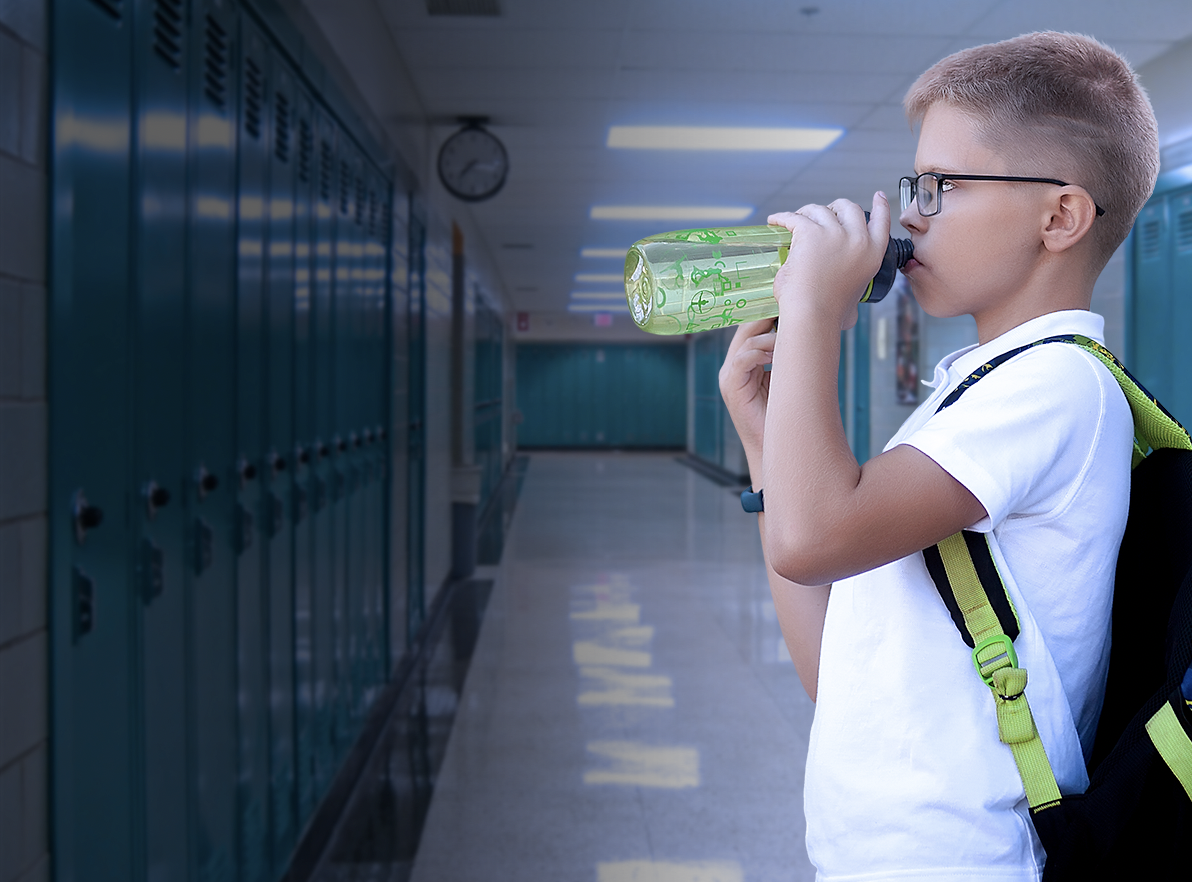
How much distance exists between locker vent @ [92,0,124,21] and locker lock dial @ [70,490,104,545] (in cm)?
67

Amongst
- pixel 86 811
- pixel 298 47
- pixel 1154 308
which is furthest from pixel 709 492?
pixel 86 811

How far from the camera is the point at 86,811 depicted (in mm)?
1395

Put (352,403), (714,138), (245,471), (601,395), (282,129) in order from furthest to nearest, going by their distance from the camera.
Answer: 1. (601,395)
2. (714,138)
3. (352,403)
4. (282,129)
5. (245,471)

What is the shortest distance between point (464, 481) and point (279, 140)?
4241 mm

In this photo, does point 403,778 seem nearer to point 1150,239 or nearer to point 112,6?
point 112,6

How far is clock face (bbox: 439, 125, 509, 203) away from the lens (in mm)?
5043

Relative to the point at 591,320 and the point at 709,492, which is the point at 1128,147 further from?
the point at 591,320

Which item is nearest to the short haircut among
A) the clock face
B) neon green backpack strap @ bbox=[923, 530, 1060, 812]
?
neon green backpack strap @ bbox=[923, 530, 1060, 812]

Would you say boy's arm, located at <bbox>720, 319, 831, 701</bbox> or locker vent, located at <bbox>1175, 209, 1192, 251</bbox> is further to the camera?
locker vent, located at <bbox>1175, 209, 1192, 251</bbox>

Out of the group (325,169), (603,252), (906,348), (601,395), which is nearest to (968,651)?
(325,169)

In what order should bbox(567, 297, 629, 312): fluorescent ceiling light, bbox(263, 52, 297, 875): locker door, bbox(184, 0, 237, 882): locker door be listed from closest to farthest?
bbox(184, 0, 237, 882): locker door → bbox(263, 52, 297, 875): locker door → bbox(567, 297, 629, 312): fluorescent ceiling light

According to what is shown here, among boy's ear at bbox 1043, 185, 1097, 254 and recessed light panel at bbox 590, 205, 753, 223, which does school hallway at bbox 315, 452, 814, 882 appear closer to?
boy's ear at bbox 1043, 185, 1097, 254

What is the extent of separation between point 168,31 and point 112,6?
256 mm

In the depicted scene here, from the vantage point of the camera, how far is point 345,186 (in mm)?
3240
